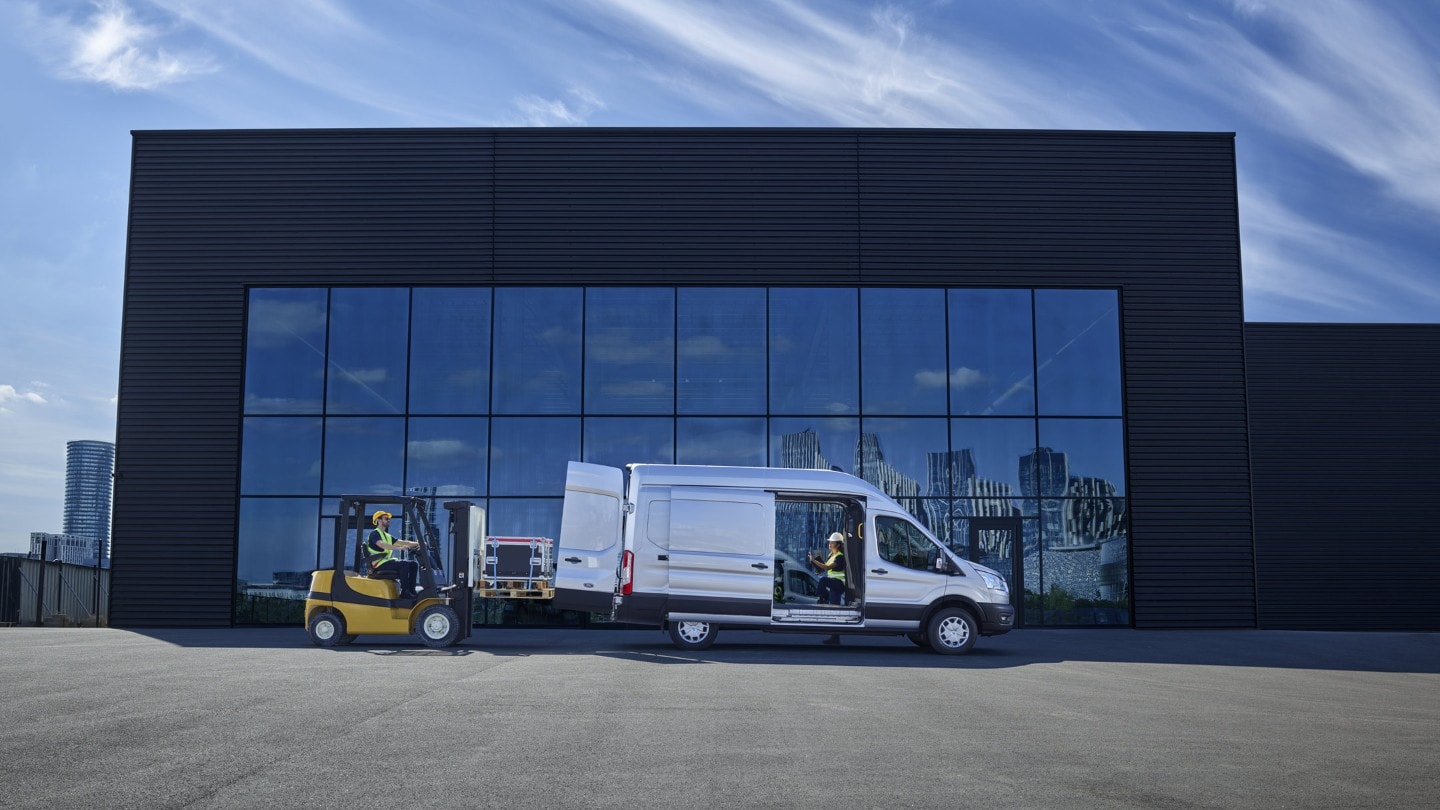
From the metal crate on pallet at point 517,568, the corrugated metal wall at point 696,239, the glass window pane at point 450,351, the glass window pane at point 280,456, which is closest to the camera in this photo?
the metal crate on pallet at point 517,568

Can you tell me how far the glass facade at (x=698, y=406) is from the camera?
2369 cm

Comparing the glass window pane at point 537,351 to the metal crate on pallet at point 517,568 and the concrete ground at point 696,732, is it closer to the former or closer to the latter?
the metal crate on pallet at point 517,568

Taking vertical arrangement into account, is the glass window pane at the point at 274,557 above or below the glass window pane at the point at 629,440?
below

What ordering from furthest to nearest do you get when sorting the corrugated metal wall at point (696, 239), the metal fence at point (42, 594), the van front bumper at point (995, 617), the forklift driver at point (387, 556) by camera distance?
1. the metal fence at point (42, 594)
2. the corrugated metal wall at point (696, 239)
3. the van front bumper at point (995, 617)
4. the forklift driver at point (387, 556)

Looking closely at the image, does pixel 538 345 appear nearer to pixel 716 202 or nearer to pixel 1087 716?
pixel 716 202

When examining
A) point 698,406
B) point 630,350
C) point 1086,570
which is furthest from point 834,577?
point 1086,570

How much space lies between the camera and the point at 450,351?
24219mm

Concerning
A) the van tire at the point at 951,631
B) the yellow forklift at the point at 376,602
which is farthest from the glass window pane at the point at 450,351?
the van tire at the point at 951,631

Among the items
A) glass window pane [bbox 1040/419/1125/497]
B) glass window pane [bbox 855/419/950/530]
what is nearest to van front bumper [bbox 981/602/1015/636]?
glass window pane [bbox 855/419/950/530]

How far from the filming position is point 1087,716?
951cm

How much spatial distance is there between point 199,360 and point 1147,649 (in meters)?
17.8

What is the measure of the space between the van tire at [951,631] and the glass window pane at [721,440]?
7.49 metres

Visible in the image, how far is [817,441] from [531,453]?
535cm

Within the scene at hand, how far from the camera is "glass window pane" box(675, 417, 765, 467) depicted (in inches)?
936
